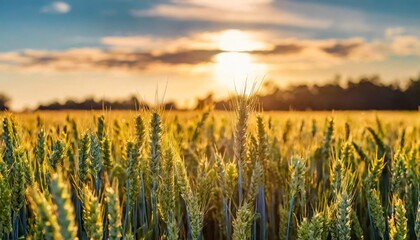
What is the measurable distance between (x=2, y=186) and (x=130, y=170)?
650 millimetres

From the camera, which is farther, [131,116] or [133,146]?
[131,116]

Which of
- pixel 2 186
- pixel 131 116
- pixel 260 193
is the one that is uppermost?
pixel 131 116

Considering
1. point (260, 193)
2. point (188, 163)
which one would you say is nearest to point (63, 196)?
point (260, 193)

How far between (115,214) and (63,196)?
0.30 metres

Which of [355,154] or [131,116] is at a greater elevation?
[131,116]

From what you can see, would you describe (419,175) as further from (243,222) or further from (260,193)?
(243,222)

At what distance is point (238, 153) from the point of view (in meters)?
3.30

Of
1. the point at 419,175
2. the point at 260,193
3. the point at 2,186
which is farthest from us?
the point at 419,175

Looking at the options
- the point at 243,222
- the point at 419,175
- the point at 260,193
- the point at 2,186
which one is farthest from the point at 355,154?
the point at 2,186

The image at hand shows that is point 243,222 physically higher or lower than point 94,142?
lower

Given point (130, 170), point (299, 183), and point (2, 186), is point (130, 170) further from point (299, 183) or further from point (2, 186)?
point (299, 183)

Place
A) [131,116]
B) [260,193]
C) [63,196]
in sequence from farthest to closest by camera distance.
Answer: [260,193]
[131,116]
[63,196]

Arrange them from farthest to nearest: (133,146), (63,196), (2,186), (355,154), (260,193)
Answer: (355,154), (260,193), (133,146), (2,186), (63,196)

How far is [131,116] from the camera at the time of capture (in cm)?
324
